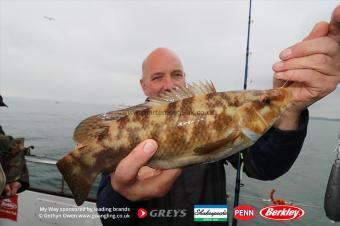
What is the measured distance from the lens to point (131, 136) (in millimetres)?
2678

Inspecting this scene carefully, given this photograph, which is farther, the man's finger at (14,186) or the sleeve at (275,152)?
the man's finger at (14,186)

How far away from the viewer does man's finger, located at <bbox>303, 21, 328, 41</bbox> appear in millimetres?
2131

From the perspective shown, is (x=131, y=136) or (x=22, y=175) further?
(x=22, y=175)

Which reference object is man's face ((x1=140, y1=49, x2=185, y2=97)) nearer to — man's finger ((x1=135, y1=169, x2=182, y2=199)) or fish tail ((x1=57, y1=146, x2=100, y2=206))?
man's finger ((x1=135, y1=169, x2=182, y2=199))

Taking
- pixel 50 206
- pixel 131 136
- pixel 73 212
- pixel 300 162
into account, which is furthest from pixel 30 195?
pixel 300 162

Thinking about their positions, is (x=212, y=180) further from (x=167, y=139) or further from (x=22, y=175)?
(x=22, y=175)

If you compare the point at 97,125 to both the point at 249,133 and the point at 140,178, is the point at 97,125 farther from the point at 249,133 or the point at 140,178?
the point at 249,133

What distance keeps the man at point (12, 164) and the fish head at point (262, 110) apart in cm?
441

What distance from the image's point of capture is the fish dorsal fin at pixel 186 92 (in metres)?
2.71

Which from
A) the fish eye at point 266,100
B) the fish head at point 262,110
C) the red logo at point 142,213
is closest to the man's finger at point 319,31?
the fish head at point 262,110

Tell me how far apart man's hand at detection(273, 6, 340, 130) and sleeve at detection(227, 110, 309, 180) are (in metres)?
0.54

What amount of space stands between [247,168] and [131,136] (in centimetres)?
216

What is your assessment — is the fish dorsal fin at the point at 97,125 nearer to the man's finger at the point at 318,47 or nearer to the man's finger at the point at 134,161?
the man's finger at the point at 134,161

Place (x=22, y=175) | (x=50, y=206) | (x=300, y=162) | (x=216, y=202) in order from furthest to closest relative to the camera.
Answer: (x=300, y=162)
(x=50, y=206)
(x=22, y=175)
(x=216, y=202)
